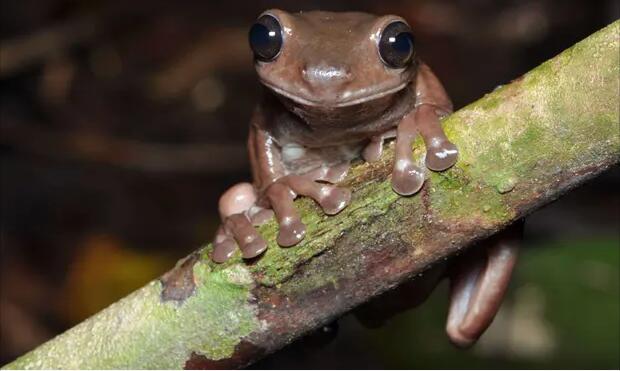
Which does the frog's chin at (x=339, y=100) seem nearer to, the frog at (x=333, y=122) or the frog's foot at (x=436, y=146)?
the frog at (x=333, y=122)

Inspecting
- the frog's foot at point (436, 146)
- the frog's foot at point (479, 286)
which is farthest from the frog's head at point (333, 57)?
the frog's foot at point (479, 286)

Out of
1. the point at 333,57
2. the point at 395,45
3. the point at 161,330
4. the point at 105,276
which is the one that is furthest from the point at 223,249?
the point at 105,276

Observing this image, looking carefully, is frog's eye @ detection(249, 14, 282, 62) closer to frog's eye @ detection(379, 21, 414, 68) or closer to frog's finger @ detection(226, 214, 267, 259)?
frog's eye @ detection(379, 21, 414, 68)

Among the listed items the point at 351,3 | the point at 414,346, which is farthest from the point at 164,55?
the point at 414,346

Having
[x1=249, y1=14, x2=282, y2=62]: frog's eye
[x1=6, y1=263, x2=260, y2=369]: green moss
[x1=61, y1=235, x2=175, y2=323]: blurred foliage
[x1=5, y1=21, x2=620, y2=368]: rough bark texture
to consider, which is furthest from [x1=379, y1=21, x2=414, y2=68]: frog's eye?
[x1=61, y1=235, x2=175, y2=323]: blurred foliage

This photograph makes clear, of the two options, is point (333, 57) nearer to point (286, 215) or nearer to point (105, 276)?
point (286, 215)
